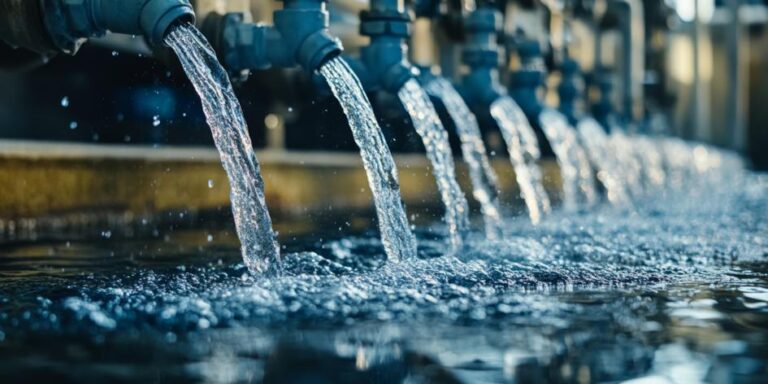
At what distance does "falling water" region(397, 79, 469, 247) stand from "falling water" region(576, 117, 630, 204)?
2.38 m

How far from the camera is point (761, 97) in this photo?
13938mm

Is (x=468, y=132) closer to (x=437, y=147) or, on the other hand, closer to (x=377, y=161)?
(x=437, y=147)

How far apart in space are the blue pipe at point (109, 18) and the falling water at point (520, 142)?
1761 mm

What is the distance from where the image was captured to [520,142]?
15.9ft

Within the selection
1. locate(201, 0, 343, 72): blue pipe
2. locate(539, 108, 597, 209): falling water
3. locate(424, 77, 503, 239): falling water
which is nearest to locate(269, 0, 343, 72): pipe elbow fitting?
locate(201, 0, 343, 72): blue pipe

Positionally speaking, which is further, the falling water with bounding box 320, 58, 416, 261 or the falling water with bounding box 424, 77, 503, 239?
the falling water with bounding box 424, 77, 503, 239

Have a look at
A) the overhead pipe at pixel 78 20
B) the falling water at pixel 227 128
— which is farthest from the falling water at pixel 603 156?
the overhead pipe at pixel 78 20

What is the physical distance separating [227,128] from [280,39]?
39cm

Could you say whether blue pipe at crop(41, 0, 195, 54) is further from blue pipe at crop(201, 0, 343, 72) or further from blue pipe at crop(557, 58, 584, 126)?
blue pipe at crop(557, 58, 584, 126)

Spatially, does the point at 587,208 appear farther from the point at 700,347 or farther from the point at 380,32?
the point at 700,347

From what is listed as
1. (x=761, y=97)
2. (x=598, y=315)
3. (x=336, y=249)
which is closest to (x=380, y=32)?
(x=336, y=249)

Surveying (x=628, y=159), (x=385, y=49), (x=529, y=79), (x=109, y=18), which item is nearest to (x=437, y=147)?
(x=385, y=49)

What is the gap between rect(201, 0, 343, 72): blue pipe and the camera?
2590 millimetres

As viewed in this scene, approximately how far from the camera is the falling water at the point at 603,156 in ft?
19.1
